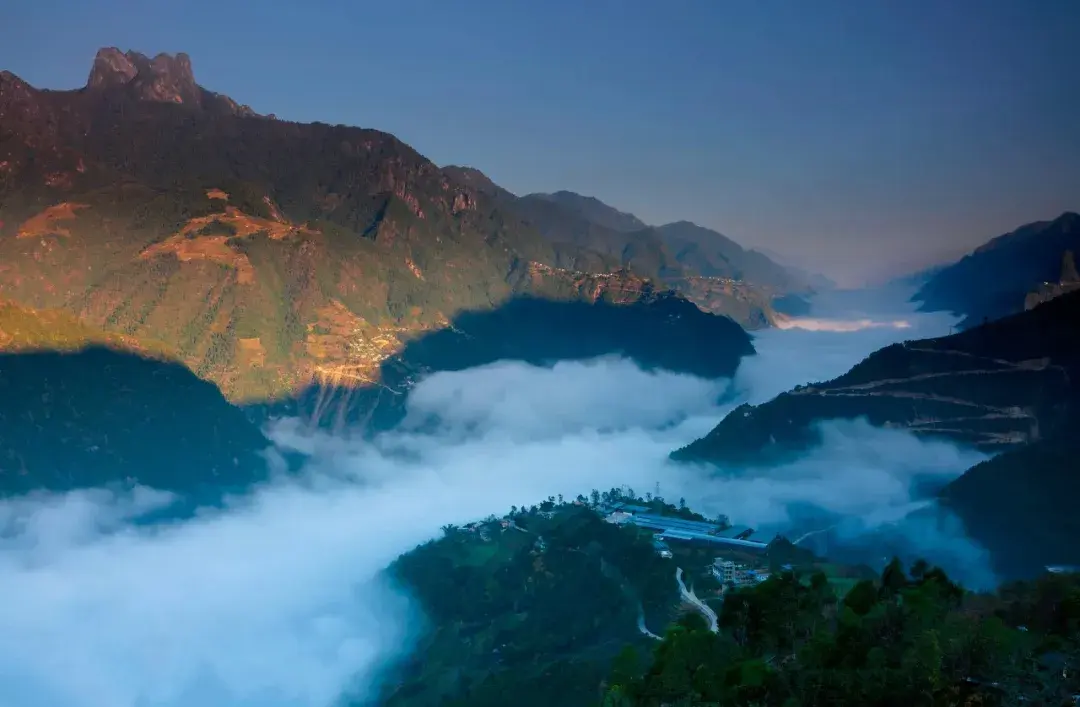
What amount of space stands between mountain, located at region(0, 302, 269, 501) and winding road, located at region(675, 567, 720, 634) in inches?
3422

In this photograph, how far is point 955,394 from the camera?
98062 mm

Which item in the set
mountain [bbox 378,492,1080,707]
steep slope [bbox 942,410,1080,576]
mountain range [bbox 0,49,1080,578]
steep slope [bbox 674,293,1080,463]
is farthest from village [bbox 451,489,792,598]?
steep slope [bbox 942,410,1080,576]

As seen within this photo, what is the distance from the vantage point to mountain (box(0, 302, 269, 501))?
406 ft

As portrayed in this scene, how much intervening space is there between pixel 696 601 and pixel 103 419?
9906 cm

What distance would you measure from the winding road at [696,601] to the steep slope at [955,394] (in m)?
36.8

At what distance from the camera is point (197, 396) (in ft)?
472

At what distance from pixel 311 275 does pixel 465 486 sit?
73921mm

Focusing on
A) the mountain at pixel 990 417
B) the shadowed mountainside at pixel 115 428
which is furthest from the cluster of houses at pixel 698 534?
the shadowed mountainside at pixel 115 428

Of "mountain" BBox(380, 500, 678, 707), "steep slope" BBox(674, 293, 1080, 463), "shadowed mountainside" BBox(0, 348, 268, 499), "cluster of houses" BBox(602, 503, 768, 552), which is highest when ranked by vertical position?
"shadowed mountainside" BBox(0, 348, 268, 499)

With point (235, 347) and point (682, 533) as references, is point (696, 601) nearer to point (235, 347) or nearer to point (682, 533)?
point (682, 533)

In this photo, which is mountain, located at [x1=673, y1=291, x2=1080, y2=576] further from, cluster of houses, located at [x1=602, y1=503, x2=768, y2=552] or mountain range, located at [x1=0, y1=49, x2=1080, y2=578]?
cluster of houses, located at [x1=602, y1=503, x2=768, y2=552]

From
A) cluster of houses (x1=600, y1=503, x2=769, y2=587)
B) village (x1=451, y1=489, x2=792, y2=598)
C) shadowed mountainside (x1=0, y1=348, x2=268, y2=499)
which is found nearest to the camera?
cluster of houses (x1=600, y1=503, x2=769, y2=587)

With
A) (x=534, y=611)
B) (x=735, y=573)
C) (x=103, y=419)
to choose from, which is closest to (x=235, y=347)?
(x=103, y=419)

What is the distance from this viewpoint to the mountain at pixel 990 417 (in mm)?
73688
